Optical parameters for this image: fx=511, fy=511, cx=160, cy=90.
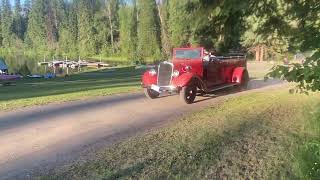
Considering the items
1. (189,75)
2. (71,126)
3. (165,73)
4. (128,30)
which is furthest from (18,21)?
(71,126)

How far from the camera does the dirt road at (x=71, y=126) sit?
8166 millimetres

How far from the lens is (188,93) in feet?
50.3

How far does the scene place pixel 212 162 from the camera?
25.2 ft

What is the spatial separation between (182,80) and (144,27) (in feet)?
232

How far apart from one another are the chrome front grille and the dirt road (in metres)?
0.56

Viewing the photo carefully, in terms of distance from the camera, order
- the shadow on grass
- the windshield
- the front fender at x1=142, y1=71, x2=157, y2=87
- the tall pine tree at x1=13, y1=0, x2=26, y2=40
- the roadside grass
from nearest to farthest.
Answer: the roadside grass < the front fender at x1=142, y1=71, x2=157, y2=87 < the shadow on grass < the windshield < the tall pine tree at x1=13, y1=0, x2=26, y2=40

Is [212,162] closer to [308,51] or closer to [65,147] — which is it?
[308,51]

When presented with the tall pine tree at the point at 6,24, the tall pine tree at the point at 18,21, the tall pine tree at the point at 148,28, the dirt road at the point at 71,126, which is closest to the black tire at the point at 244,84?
the dirt road at the point at 71,126

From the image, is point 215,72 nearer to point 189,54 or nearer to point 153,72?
point 189,54

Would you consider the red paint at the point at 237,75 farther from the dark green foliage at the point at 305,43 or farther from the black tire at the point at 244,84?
the dark green foliage at the point at 305,43

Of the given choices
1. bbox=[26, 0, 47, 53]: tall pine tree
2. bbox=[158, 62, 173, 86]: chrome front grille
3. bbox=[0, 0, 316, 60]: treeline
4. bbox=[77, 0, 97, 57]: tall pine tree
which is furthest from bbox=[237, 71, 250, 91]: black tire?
bbox=[26, 0, 47, 53]: tall pine tree

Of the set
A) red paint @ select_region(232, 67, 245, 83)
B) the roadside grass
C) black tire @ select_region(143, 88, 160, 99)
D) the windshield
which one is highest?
the windshield

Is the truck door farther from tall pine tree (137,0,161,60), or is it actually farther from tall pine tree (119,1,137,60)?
tall pine tree (119,1,137,60)

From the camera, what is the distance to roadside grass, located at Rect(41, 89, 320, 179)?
23.4 ft
